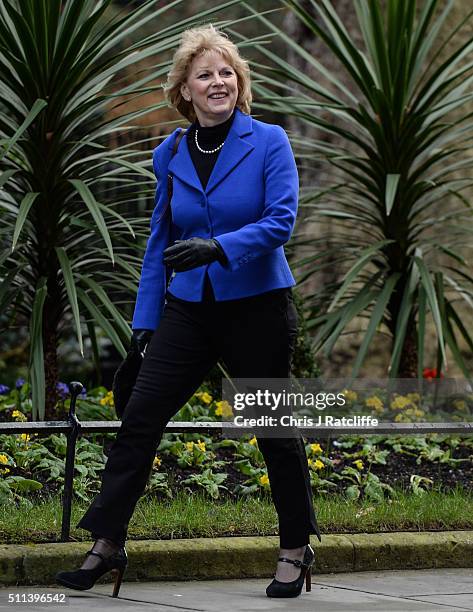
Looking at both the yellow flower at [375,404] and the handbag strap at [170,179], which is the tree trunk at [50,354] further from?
the handbag strap at [170,179]

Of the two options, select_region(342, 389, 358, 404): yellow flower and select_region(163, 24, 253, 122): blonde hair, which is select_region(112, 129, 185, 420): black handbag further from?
select_region(342, 389, 358, 404): yellow flower

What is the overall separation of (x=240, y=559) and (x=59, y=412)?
6.43ft

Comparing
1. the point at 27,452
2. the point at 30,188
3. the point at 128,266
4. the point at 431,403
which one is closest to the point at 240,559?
the point at 27,452

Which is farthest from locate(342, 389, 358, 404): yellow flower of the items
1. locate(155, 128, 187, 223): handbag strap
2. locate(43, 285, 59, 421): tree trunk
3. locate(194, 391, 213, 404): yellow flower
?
locate(155, 128, 187, 223): handbag strap

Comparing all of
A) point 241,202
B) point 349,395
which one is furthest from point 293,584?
point 349,395

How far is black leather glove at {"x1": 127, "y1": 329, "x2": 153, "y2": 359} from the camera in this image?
439 centimetres

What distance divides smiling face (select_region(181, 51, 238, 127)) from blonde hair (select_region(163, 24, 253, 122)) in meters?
0.02

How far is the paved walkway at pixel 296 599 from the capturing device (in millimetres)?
4148

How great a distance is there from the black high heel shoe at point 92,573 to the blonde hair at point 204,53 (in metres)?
1.56

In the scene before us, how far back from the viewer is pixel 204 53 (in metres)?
4.32

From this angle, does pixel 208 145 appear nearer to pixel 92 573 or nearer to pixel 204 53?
pixel 204 53

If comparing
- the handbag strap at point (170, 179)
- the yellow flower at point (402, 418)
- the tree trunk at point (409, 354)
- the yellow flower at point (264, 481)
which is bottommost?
the yellow flower at point (264, 481)

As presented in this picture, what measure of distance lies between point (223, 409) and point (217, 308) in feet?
7.94

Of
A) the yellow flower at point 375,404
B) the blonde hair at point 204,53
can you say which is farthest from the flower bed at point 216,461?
the blonde hair at point 204,53
